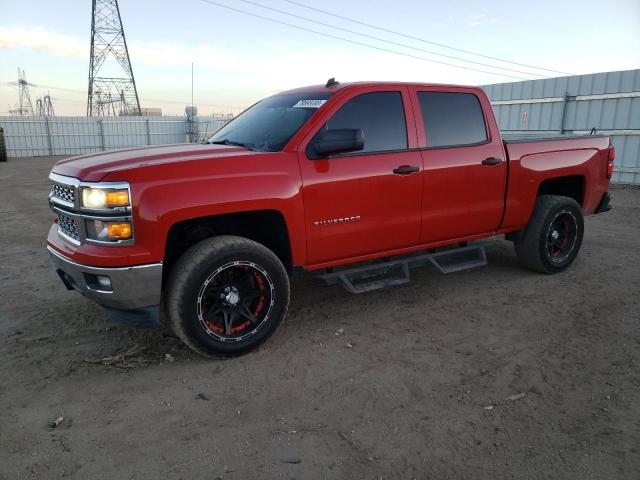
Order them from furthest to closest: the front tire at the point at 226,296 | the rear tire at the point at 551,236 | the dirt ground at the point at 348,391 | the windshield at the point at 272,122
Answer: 1. the rear tire at the point at 551,236
2. the windshield at the point at 272,122
3. the front tire at the point at 226,296
4. the dirt ground at the point at 348,391

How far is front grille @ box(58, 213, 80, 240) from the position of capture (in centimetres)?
334

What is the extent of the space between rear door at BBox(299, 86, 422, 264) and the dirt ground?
0.76 metres

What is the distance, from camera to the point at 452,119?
15.0ft

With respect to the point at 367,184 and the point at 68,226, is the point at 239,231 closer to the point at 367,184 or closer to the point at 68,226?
the point at 367,184

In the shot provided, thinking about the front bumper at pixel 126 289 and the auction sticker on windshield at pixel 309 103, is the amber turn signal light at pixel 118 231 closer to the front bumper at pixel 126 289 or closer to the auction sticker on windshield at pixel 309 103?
the front bumper at pixel 126 289

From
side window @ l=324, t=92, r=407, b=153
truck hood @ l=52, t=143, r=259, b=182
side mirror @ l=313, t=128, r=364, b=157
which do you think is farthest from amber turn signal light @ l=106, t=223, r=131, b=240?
side window @ l=324, t=92, r=407, b=153

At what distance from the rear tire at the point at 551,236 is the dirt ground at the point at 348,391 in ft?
1.53

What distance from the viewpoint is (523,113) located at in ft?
50.6

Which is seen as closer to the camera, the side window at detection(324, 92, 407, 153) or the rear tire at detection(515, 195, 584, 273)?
the side window at detection(324, 92, 407, 153)

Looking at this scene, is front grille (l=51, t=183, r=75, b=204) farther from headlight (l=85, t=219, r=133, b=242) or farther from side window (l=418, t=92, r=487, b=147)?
side window (l=418, t=92, r=487, b=147)

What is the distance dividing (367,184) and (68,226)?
7.40 feet

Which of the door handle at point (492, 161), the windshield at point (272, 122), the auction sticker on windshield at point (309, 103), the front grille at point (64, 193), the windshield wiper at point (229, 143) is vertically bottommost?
the front grille at point (64, 193)

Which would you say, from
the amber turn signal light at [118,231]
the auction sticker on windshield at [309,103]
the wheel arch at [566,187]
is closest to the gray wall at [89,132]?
the wheel arch at [566,187]

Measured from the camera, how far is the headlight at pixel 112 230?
308 cm
